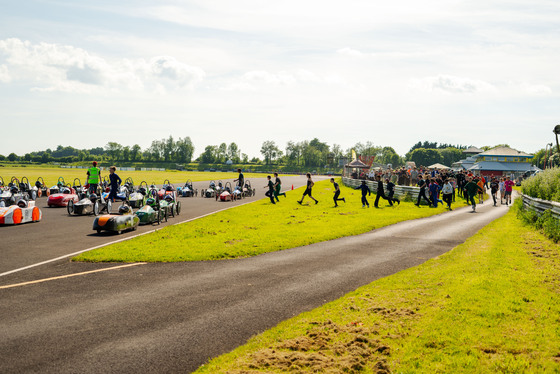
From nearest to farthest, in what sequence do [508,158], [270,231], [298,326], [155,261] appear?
[298,326]
[155,261]
[270,231]
[508,158]

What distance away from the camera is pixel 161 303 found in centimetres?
754

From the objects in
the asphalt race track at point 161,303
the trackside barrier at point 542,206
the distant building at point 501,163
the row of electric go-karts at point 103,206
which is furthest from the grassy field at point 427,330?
the distant building at point 501,163

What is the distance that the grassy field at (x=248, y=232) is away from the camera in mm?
11715

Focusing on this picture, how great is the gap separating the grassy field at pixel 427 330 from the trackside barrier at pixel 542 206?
6.84m

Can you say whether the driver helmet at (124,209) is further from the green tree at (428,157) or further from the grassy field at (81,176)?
the green tree at (428,157)

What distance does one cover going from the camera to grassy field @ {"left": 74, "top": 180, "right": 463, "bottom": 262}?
11715mm

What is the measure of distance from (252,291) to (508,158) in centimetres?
9973

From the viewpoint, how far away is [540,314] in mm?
6668

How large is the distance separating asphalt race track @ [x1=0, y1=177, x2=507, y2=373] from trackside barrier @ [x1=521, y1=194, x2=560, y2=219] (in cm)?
584

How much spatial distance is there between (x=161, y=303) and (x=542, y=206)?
16.7 meters

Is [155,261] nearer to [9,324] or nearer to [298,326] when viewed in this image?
[9,324]

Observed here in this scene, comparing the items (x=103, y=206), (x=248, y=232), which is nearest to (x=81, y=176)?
(x=103, y=206)

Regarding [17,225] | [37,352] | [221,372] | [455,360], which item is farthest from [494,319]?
[17,225]

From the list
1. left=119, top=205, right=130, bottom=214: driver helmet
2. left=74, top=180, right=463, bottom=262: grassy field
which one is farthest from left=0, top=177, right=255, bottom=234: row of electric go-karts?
left=74, top=180, right=463, bottom=262: grassy field
